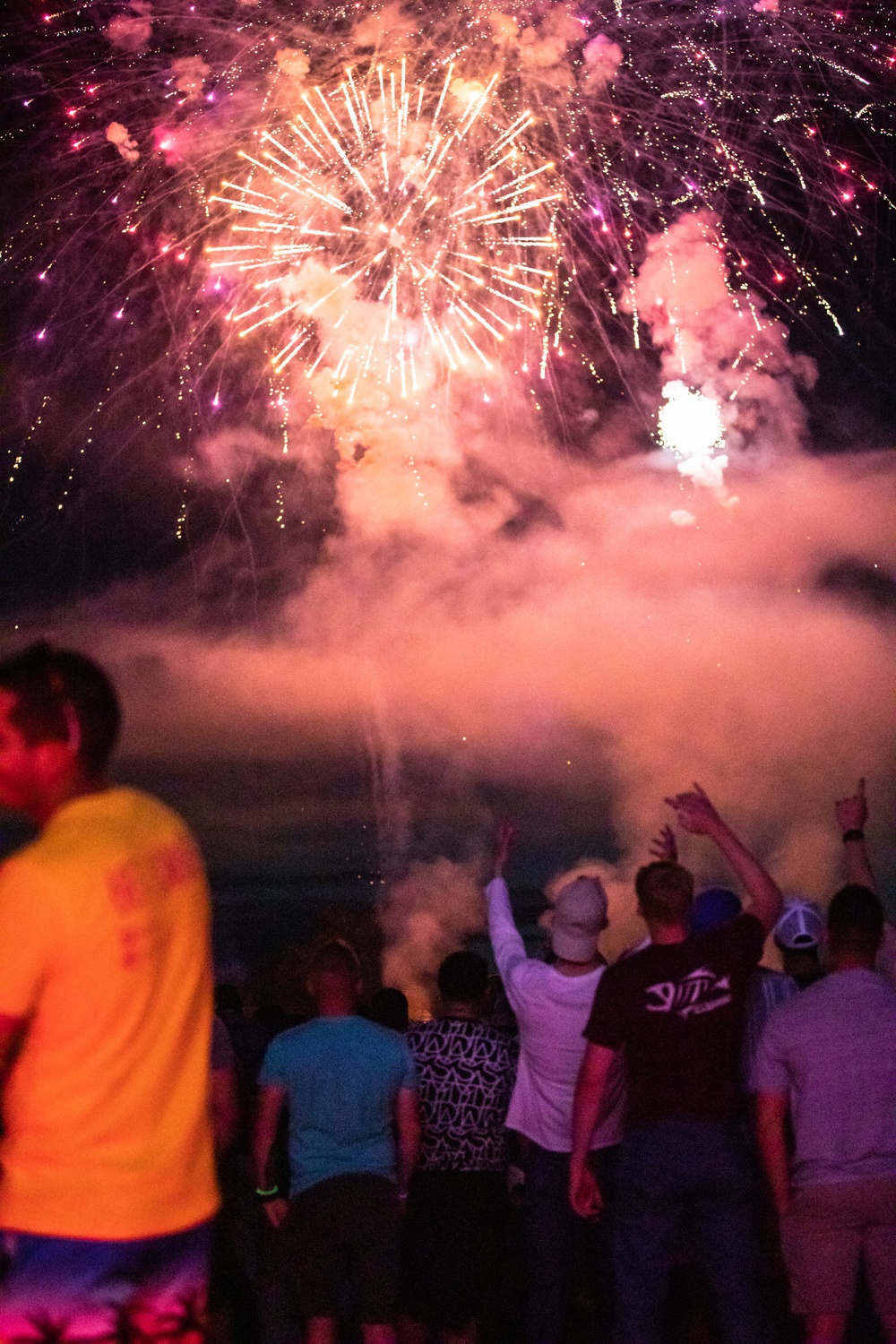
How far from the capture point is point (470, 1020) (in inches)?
229

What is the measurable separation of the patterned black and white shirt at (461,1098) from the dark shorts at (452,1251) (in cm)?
7

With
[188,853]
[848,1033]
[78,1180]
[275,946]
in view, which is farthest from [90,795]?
[275,946]

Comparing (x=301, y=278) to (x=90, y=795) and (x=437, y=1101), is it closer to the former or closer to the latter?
(x=437, y=1101)

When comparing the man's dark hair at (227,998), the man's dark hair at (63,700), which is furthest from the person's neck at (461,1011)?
the man's dark hair at (63,700)

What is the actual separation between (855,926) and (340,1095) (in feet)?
5.94

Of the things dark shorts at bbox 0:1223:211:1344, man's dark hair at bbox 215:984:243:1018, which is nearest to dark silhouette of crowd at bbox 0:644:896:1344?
dark shorts at bbox 0:1223:211:1344

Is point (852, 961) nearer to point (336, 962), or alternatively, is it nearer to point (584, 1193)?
point (584, 1193)

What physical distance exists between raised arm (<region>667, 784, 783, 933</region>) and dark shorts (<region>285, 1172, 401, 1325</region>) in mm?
1630

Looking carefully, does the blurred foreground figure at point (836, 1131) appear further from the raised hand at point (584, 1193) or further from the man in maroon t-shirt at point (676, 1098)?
the raised hand at point (584, 1193)

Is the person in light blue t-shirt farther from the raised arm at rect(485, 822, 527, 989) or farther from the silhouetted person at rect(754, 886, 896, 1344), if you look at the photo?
the silhouetted person at rect(754, 886, 896, 1344)

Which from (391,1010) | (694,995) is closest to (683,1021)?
(694,995)

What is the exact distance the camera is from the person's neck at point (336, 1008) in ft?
17.7

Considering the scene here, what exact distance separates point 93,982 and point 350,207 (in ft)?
37.3

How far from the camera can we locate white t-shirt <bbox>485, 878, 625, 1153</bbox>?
5.38m
